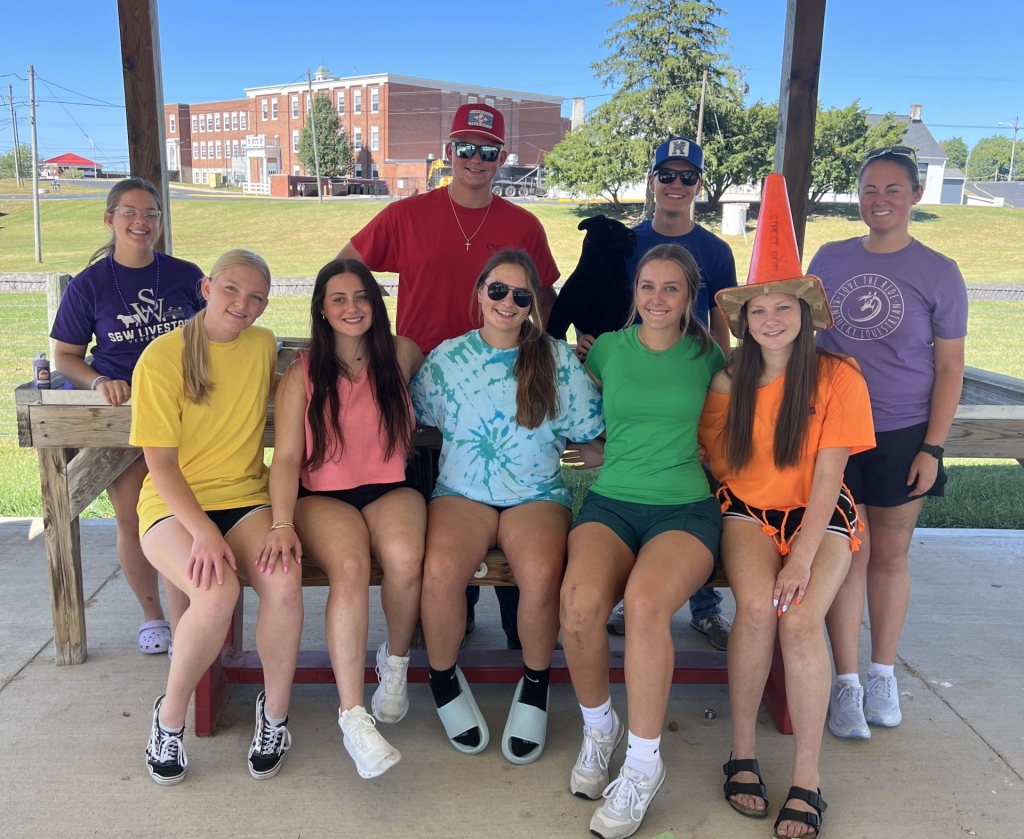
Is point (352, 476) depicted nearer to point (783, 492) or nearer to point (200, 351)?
point (200, 351)

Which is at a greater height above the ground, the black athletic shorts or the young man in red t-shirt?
the young man in red t-shirt

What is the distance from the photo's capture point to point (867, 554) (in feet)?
9.00

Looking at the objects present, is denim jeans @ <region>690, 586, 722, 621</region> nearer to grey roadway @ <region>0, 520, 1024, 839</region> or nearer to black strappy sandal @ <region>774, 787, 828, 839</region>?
grey roadway @ <region>0, 520, 1024, 839</region>

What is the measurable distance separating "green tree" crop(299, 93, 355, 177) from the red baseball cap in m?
52.4

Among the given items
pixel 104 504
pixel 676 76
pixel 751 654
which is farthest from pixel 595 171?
pixel 751 654

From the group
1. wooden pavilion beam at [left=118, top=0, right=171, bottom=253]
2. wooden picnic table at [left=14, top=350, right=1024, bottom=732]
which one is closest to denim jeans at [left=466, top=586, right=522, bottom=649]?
wooden picnic table at [left=14, top=350, right=1024, bottom=732]

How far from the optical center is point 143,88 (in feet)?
11.7

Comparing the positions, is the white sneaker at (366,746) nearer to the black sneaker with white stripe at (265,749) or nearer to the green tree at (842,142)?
the black sneaker with white stripe at (265,749)

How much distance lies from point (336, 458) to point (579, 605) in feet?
2.94

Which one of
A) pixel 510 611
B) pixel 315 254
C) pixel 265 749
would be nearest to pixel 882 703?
pixel 510 611

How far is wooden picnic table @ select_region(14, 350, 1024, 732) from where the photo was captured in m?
→ 2.95

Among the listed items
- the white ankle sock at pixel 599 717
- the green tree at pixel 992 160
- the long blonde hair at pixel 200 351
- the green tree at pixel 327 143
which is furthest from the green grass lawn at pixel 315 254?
the green tree at pixel 992 160

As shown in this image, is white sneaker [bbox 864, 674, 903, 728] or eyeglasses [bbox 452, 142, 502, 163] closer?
white sneaker [bbox 864, 674, 903, 728]

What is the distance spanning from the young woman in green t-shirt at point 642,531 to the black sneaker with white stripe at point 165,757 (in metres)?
1.12
